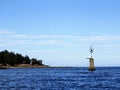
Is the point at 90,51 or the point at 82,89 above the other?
the point at 90,51

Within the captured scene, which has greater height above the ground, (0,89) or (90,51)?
(90,51)

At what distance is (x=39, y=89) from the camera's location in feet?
196

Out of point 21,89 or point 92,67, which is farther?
point 92,67

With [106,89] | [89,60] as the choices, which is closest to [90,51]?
[89,60]

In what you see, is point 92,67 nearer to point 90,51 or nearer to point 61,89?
point 90,51

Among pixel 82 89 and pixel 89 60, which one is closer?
pixel 82 89

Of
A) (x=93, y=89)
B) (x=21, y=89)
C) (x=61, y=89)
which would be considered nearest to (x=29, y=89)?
(x=21, y=89)

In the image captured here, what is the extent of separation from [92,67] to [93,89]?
111 meters

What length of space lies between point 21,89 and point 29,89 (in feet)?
4.30

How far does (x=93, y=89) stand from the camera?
59688 mm

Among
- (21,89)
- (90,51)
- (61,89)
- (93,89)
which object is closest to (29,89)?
(21,89)

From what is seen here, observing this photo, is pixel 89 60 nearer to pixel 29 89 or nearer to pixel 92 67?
pixel 92 67

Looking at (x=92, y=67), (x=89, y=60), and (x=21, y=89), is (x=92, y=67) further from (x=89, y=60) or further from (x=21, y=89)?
(x=21, y=89)

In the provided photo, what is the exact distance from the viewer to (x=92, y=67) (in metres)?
170
